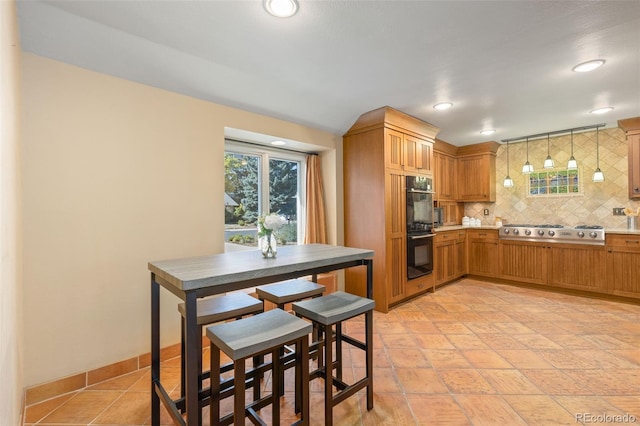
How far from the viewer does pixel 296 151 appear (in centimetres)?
381

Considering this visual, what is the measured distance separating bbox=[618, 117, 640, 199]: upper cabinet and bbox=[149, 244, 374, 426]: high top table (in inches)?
169

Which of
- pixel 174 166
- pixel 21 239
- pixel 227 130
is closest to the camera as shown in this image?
pixel 21 239

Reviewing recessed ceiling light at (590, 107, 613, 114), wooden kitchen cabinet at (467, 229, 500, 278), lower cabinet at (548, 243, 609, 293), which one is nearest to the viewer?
recessed ceiling light at (590, 107, 613, 114)

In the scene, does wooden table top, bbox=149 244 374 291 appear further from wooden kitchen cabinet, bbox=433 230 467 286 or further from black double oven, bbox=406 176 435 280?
wooden kitchen cabinet, bbox=433 230 467 286

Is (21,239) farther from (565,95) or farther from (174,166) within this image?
(565,95)

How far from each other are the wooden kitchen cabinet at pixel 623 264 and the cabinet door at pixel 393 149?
293 centimetres

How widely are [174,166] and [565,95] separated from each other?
393cm

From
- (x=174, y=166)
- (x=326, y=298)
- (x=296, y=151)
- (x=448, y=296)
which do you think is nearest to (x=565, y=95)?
(x=448, y=296)

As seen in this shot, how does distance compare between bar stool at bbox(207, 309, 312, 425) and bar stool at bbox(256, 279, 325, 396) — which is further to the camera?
bar stool at bbox(256, 279, 325, 396)

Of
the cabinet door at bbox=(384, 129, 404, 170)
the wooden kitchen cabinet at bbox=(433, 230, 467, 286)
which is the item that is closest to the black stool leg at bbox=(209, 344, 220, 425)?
the cabinet door at bbox=(384, 129, 404, 170)

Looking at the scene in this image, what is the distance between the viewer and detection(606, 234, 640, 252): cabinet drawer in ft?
11.6

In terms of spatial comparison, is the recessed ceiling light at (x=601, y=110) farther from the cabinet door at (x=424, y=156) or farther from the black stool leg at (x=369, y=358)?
the black stool leg at (x=369, y=358)

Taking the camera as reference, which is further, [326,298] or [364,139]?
[364,139]

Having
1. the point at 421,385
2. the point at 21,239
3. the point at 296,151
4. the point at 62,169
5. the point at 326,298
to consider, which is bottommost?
the point at 421,385
